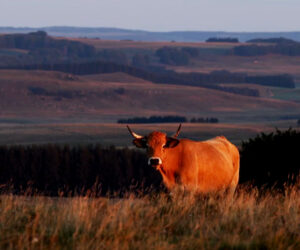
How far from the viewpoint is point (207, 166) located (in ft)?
68.6

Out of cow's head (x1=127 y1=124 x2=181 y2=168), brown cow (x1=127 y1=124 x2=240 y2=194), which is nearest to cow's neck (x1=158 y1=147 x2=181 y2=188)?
brown cow (x1=127 y1=124 x2=240 y2=194)

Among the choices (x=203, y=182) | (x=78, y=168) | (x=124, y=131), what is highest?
(x=203, y=182)

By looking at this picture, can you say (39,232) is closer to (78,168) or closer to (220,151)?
(220,151)

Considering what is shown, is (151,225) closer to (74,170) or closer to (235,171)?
(235,171)

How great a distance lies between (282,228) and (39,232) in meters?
3.77

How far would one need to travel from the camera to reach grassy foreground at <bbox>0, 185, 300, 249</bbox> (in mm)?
13289

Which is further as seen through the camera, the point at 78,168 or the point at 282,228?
the point at 78,168

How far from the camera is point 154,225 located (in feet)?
48.9

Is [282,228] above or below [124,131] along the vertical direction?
above

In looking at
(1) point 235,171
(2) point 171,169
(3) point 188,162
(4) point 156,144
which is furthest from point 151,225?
(1) point 235,171

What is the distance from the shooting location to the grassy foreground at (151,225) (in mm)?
13289

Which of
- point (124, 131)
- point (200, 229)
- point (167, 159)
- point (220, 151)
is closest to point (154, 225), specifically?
point (200, 229)

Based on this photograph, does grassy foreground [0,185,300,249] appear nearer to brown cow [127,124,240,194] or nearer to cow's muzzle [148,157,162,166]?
cow's muzzle [148,157,162,166]

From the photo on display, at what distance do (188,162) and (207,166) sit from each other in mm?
756
